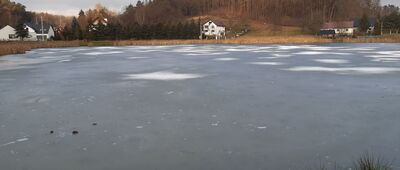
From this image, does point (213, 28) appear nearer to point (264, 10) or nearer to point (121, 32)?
point (264, 10)

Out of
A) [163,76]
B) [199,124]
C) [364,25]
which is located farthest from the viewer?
[364,25]

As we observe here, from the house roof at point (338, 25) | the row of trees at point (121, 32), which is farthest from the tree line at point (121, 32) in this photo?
the house roof at point (338, 25)

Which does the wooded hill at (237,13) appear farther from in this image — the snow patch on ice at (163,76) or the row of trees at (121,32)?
the snow patch on ice at (163,76)

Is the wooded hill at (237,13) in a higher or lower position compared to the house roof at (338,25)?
higher

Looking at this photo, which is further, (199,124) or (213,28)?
(213,28)

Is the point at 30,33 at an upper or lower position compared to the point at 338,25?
lower

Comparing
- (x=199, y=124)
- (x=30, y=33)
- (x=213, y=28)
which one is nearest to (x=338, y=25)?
(x=213, y=28)

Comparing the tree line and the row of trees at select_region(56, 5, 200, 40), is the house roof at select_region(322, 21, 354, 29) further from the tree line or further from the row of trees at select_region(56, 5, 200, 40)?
A: the row of trees at select_region(56, 5, 200, 40)

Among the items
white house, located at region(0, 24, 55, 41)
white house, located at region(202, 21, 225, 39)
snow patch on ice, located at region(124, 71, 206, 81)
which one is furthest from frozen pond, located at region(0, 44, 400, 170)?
white house, located at region(202, 21, 225, 39)

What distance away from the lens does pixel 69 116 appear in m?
5.60

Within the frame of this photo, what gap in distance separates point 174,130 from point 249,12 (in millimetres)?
85733

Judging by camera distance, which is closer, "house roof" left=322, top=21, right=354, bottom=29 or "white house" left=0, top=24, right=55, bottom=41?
"white house" left=0, top=24, right=55, bottom=41

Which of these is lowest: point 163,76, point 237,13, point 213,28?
point 163,76

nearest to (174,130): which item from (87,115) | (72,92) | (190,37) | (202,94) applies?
(87,115)
